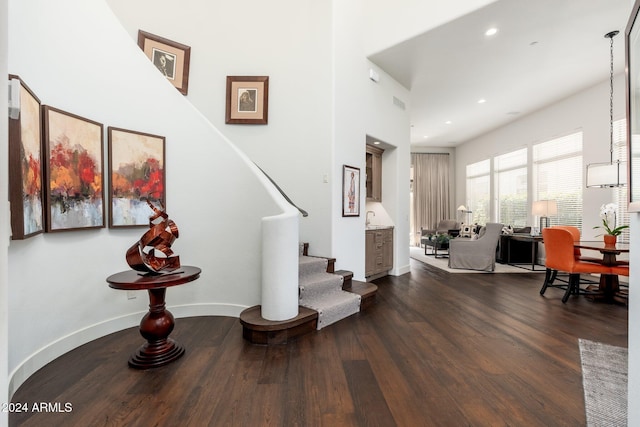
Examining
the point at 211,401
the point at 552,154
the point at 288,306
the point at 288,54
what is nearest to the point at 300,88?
the point at 288,54

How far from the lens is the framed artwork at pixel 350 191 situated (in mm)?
4367

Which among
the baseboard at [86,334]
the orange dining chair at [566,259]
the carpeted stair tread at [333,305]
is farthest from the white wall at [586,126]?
the baseboard at [86,334]

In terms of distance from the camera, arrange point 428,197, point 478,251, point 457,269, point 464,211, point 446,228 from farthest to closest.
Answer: point 428,197
point 464,211
point 446,228
point 457,269
point 478,251

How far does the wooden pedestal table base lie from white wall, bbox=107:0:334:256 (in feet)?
7.32

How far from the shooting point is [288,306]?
2803mm

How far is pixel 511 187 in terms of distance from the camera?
820cm

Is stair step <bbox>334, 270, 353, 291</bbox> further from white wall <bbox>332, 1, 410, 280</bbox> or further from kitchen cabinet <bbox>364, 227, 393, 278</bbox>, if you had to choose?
kitchen cabinet <bbox>364, 227, 393, 278</bbox>

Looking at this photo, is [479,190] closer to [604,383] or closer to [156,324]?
[604,383]

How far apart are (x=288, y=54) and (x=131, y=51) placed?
82.4 inches

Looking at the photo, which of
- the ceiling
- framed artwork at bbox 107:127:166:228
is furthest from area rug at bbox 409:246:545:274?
framed artwork at bbox 107:127:166:228

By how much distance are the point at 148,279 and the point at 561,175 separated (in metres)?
8.11

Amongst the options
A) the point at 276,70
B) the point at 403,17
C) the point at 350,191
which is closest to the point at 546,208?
the point at 350,191

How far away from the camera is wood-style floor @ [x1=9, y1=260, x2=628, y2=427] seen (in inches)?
67.7

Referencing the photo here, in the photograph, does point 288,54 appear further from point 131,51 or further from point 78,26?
point 78,26
